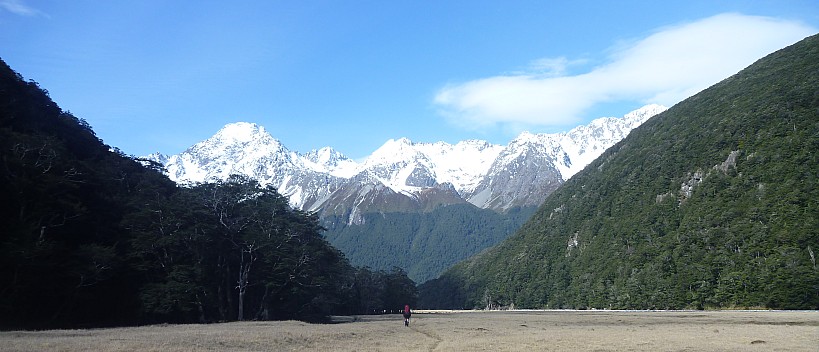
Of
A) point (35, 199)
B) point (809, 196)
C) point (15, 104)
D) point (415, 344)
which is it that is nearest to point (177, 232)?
point (35, 199)

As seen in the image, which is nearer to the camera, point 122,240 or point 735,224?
point 122,240

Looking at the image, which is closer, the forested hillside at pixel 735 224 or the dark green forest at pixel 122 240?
the dark green forest at pixel 122 240

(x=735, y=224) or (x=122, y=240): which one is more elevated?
(x=735, y=224)

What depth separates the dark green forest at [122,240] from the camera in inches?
2243

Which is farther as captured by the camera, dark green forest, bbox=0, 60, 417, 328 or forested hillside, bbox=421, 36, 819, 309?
forested hillside, bbox=421, 36, 819, 309

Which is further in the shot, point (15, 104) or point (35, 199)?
point (15, 104)

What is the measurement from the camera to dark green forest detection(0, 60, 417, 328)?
56969mm

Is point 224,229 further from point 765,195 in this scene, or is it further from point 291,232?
point 765,195

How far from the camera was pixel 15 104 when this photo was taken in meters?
77.8

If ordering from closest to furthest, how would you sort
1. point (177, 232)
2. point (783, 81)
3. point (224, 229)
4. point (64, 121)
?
point (177, 232) < point (224, 229) < point (64, 121) < point (783, 81)

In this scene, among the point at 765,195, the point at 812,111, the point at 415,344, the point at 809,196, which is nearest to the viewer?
the point at 415,344

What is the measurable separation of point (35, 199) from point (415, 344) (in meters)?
43.5

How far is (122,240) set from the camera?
238 feet

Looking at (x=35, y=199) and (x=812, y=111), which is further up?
(x=812, y=111)
